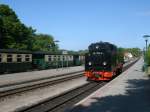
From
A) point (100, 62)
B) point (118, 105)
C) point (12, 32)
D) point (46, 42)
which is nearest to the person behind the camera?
point (118, 105)

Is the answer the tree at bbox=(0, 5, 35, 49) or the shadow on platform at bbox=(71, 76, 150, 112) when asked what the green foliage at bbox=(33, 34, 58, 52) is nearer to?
the tree at bbox=(0, 5, 35, 49)

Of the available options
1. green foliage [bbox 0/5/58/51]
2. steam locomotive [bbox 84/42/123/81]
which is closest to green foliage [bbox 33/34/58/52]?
green foliage [bbox 0/5/58/51]

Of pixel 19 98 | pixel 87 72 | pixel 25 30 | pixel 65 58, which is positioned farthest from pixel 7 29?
pixel 19 98

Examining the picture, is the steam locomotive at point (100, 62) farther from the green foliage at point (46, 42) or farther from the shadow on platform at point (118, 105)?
the green foliage at point (46, 42)

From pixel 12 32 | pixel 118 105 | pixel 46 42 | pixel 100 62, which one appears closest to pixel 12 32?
pixel 12 32

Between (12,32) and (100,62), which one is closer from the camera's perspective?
(100,62)

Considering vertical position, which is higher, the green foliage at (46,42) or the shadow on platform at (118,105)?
the green foliage at (46,42)

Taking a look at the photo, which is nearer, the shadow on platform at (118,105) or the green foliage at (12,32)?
the shadow on platform at (118,105)

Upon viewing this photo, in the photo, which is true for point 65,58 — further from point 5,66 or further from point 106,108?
point 106,108

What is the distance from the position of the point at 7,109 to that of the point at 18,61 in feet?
78.7

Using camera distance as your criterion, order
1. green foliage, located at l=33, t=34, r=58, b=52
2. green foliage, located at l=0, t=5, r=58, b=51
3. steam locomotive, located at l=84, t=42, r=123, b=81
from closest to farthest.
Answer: steam locomotive, located at l=84, t=42, r=123, b=81 → green foliage, located at l=0, t=5, r=58, b=51 → green foliage, located at l=33, t=34, r=58, b=52

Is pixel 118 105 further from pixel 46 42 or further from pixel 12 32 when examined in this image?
pixel 46 42

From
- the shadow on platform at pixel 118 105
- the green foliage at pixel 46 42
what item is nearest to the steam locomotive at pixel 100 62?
the shadow on platform at pixel 118 105

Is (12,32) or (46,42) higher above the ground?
(46,42)
